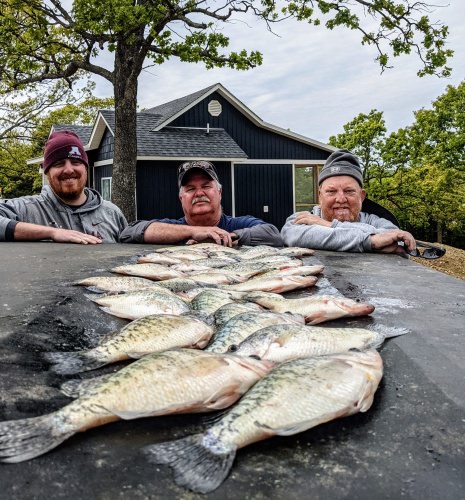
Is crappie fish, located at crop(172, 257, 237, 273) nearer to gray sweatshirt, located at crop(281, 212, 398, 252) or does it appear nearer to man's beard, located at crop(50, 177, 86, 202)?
gray sweatshirt, located at crop(281, 212, 398, 252)

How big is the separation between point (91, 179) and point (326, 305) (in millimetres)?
23509

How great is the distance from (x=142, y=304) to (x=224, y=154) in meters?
19.0

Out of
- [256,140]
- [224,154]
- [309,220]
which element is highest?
[256,140]

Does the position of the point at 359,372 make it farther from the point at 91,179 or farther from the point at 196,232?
the point at 91,179

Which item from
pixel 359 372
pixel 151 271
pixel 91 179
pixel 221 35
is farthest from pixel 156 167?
pixel 359 372

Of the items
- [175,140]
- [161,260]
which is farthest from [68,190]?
[175,140]

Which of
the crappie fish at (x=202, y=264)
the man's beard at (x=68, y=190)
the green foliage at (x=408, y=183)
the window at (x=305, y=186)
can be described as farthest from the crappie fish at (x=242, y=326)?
the green foliage at (x=408, y=183)

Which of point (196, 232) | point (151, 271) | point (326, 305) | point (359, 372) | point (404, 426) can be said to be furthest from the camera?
point (196, 232)

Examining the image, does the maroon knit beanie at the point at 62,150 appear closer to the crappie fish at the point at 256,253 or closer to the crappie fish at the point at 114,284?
the crappie fish at the point at 256,253

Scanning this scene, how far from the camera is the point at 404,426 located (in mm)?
1481

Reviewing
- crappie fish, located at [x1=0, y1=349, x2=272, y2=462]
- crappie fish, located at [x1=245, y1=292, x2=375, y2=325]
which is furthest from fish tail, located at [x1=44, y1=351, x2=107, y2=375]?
crappie fish, located at [x1=245, y1=292, x2=375, y2=325]

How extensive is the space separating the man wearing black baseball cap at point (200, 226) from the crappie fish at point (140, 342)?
297 centimetres

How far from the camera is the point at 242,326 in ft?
7.11

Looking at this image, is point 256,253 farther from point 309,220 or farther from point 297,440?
point 297,440
